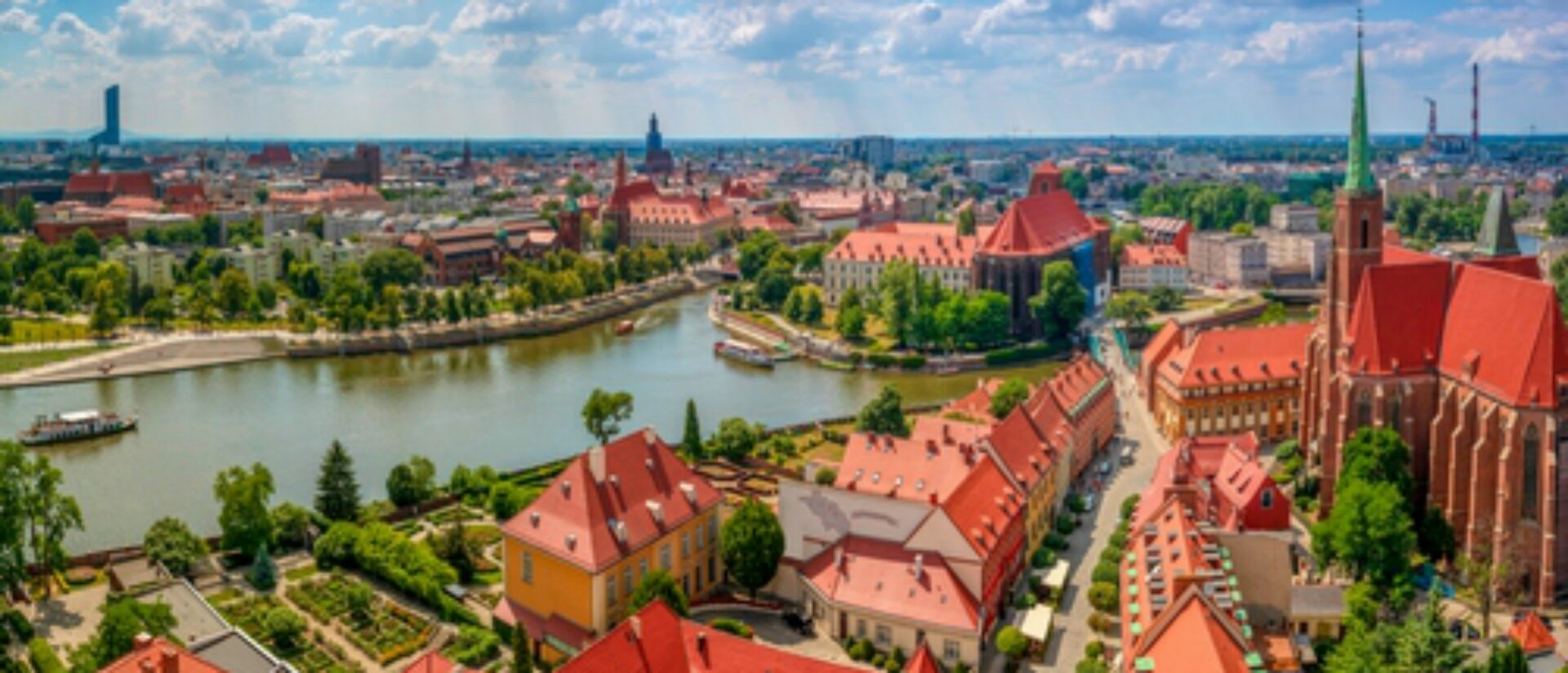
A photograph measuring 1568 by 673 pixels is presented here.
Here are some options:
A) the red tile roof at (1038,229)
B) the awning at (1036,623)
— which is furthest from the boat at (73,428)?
the red tile roof at (1038,229)

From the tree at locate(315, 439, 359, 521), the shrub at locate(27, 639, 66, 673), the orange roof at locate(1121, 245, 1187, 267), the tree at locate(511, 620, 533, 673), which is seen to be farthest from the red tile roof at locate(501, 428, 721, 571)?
the orange roof at locate(1121, 245, 1187, 267)

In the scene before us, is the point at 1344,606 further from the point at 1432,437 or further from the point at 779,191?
the point at 779,191

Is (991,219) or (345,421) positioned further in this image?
(991,219)

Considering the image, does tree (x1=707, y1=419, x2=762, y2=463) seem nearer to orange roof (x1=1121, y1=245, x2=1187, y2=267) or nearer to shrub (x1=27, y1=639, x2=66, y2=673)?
shrub (x1=27, y1=639, x2=66, y2=673)

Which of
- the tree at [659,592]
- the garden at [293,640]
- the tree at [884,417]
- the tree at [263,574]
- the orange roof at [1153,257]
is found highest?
the orange roof at [1153,257]

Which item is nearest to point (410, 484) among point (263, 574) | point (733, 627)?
point (263, 574)

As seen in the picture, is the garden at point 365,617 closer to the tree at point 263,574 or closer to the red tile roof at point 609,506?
the tree at point 263,574

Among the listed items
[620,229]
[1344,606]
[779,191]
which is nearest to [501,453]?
[1344,606]

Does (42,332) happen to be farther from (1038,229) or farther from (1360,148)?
(1360,148)
